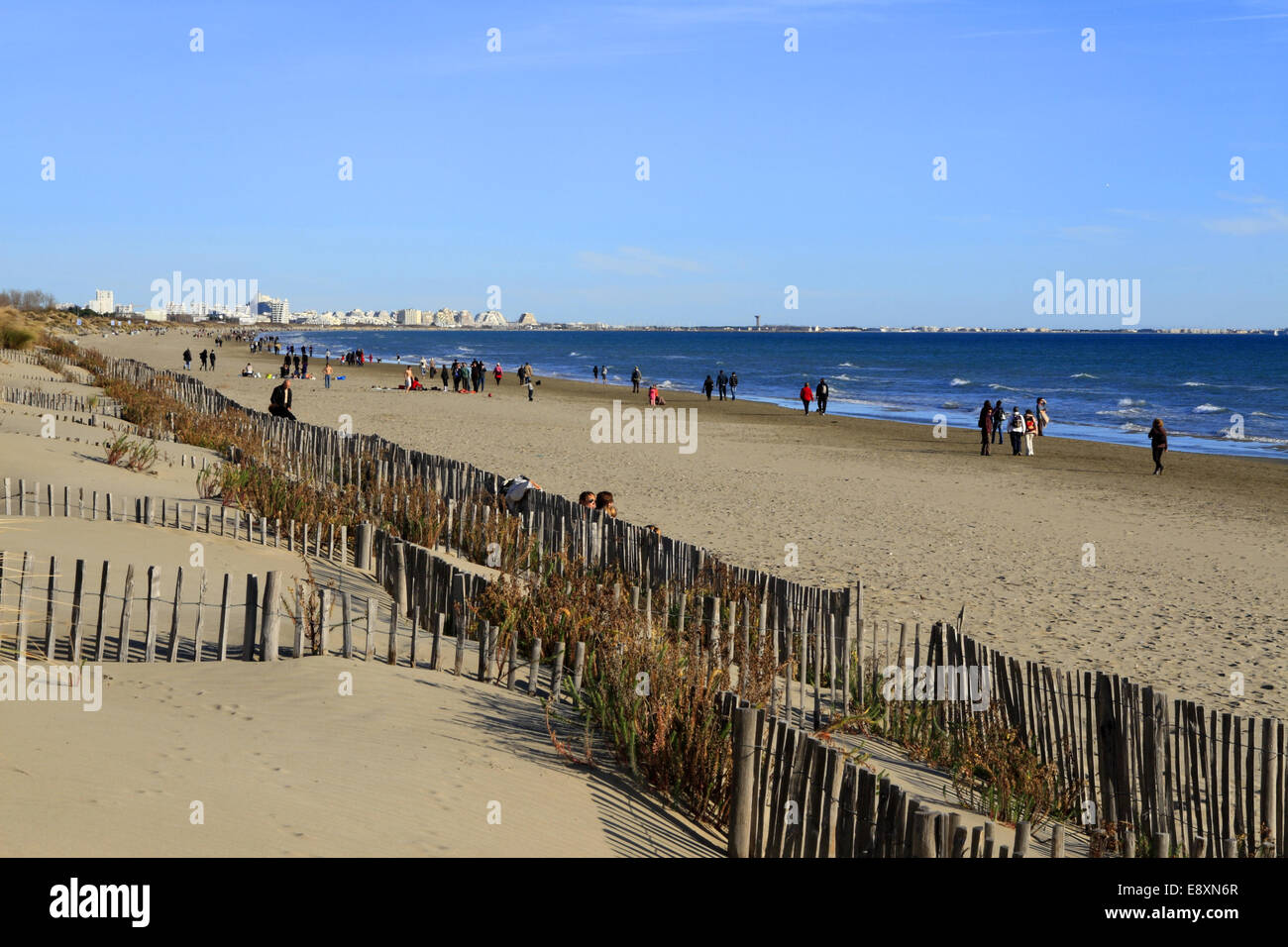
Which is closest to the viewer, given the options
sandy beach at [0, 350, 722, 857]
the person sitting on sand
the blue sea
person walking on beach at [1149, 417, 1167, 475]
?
sandy beach at [0, 350, 722, 857]

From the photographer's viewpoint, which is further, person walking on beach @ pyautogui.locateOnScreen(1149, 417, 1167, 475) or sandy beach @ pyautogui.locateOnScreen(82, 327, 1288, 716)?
person walking on beach @ pyautogui.locateOnScreen(1149, 417, 1167, 475)

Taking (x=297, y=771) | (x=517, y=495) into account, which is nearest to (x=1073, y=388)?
(x=517, y=495)

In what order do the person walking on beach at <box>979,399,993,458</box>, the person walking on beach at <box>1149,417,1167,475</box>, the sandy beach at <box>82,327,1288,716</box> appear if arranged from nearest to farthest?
the sandy beach at <box>82,327,1288,716</box> → the person walking on beach at <box>1149,417,1167,475</box> → the person walking on beach at <box>979,399,993,458</box>

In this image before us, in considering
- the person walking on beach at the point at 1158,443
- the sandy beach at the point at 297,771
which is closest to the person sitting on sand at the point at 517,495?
the sandy beach at the point at 297,771

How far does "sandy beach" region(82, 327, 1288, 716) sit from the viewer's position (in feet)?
32.8

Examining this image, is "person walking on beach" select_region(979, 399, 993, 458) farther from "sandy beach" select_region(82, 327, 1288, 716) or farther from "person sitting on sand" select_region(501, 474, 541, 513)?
"person sitting on sand" select_region(501, 474, 541, 513)

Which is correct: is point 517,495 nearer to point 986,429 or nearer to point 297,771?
point 297,771

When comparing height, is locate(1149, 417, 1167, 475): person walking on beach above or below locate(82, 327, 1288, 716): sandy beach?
above

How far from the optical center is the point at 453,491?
1270 cm

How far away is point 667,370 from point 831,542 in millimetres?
78449

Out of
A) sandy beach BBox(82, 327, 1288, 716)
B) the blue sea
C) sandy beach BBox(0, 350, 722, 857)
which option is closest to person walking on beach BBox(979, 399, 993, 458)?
sandy beach BBox(82, 327, 1288, 716)

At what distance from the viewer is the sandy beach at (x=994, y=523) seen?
1001cm

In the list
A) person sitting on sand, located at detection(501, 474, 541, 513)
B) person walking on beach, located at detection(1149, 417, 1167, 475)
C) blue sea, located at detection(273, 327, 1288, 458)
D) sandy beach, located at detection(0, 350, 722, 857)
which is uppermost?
blue sea, located at detection(273, 327, 1288, 458)
